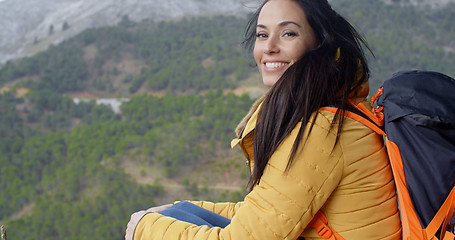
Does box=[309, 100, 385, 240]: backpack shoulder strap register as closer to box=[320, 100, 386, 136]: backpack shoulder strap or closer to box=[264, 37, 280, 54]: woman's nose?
box=[320, 100, 386, 136]: backpack shoulder strap

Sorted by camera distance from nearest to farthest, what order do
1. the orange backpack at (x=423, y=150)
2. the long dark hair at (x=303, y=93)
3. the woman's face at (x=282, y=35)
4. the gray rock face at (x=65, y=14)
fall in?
the orange backpack at (x=423, y=150) → the long dark hair at (x=303, y=93) → the woman's face at (x=282, y=35) → the gray rock face at (x=65, y=14)

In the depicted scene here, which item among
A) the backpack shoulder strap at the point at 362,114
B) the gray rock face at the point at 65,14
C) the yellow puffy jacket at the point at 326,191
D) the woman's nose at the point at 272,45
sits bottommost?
the gray rock face at the point at 65,14

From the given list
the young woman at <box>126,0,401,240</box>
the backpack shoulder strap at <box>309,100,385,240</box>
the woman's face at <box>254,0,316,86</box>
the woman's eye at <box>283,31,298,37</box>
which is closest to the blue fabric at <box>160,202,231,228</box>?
the young woman at <box>126,0,401,240</box>

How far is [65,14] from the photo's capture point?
29109mm

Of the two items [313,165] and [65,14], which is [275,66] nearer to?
[313,165]

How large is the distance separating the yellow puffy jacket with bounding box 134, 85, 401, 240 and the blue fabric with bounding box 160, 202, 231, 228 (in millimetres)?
198

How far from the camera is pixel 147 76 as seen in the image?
53.4ft

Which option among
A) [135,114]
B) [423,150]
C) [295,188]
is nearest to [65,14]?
[135,114]

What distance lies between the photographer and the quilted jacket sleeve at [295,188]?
90 cm

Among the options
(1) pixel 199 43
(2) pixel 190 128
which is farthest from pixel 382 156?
(1) pixel 199 43

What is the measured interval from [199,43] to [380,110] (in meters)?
16.8

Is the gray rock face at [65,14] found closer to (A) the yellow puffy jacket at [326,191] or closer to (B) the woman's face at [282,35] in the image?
(B) the woman's face at [282,35]

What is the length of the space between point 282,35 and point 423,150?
537 mm

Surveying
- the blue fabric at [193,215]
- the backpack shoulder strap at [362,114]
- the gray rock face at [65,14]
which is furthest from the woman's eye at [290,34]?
the gray rock face at [65,14]
